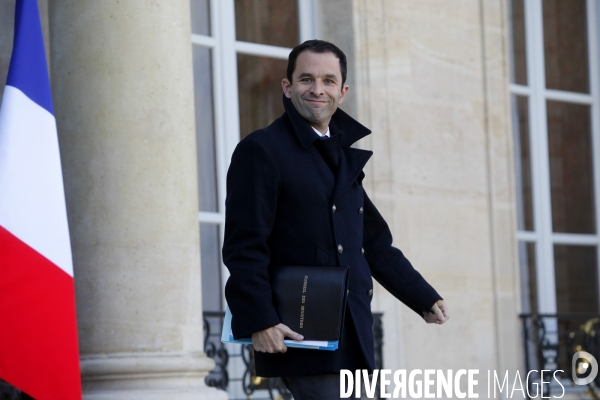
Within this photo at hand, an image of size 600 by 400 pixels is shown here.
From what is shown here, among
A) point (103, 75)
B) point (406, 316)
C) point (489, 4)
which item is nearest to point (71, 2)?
point (103, 75)

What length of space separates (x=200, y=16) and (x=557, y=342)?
3368 mm

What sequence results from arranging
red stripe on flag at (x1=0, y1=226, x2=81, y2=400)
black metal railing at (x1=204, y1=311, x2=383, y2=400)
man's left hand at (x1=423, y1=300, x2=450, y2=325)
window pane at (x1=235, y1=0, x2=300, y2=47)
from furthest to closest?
window pane at (x1=235, y1=0, x2=300, y2=47)
black metal railing at (x1=204, y1=311, x2=383, y2=400)
red stripe on flag at (x1=0, y1=226, x2=81, y2=400)
man's left hand at (x1=423, y1=300, x2=450, y2=325)

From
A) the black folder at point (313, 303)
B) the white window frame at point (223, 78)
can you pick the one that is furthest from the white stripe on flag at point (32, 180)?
the white window frame at point (223, 78)

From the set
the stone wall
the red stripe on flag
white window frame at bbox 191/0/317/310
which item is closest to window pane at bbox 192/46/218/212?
white window frame at bbox 191/0/317/310

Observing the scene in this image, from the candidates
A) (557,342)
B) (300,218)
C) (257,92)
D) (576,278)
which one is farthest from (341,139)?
(576,278)

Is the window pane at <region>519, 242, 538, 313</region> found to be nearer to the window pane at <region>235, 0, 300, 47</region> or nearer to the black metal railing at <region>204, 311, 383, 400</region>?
the black metal railing at <region>204, 311, 383, 400</region>

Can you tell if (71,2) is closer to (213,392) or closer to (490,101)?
(213,392)

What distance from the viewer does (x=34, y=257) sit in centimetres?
407

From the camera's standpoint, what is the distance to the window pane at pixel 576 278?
25.8 feet

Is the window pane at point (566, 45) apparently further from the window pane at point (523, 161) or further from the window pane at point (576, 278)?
the window pane at point (576, 278)

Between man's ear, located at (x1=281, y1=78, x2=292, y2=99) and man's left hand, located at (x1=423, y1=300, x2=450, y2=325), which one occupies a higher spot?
man's ear, located at (x1=281, y1=78, x2=292, y2=99)

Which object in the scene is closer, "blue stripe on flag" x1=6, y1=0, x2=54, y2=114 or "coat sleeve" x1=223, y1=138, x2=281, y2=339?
"coat sleeve" x1=223, y1=138, x2=281, y2=339

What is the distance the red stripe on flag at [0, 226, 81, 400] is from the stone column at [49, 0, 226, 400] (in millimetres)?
366

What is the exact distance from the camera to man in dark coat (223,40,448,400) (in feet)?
9.23
